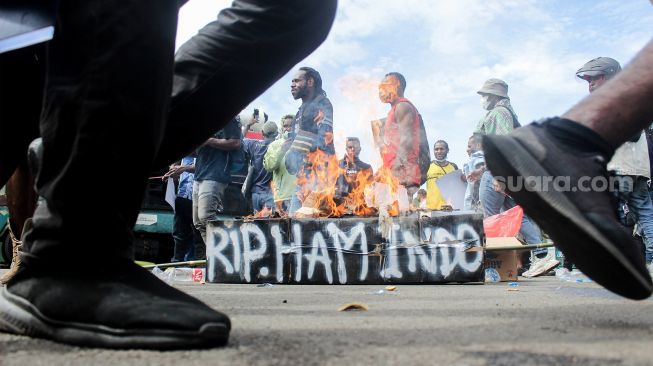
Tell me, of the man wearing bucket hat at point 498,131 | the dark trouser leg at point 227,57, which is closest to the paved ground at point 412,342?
the dark trouser leg at point 227,57

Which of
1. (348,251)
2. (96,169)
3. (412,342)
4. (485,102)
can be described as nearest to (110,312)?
(96,169)

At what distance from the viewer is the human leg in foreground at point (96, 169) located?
46.3 inches

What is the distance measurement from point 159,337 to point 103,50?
551 millimetres

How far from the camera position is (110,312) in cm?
114

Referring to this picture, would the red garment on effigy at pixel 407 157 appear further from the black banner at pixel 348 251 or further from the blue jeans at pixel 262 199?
the black banner at pixel 348 251

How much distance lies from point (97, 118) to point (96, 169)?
0.10 meters

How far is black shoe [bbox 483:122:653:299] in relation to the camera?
132cm

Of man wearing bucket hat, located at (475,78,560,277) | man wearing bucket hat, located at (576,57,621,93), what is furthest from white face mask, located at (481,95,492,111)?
man wearing bucket hat, located at (576,57,621,93)

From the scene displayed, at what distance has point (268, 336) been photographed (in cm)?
131

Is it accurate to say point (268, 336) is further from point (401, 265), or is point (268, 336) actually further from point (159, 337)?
point (401, 265)

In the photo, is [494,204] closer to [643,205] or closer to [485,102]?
[485,102]

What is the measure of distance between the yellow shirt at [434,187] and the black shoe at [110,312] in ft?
19.3

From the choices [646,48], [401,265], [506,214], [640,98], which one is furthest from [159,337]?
[506,214]

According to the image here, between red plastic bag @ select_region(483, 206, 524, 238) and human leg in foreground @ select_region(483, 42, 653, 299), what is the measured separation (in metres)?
4.57
